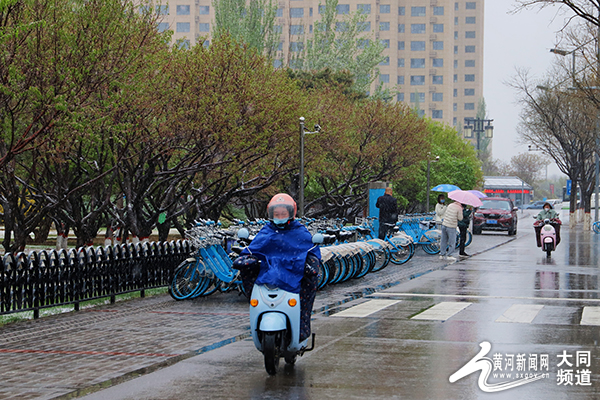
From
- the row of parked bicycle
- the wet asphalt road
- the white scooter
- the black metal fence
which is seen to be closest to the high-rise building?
the row of parked bicycle

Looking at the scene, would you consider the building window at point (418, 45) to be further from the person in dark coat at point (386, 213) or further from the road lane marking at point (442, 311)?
the road lane marking at point (442, 311)

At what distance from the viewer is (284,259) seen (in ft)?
24.6

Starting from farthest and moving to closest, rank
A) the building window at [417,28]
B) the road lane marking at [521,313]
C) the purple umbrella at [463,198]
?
the building window at [417,28]
the purple umbrella at [463,198]
the road lane marking at [521,313]

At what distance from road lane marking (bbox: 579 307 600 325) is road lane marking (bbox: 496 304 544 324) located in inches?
25.4

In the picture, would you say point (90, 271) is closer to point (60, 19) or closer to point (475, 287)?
point (60, 19)

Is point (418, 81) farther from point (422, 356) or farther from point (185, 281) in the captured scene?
point (422, 356)

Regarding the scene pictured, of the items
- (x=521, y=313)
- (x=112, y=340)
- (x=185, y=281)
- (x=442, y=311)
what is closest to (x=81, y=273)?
(x=185, y=281)

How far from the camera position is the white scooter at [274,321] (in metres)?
7.18

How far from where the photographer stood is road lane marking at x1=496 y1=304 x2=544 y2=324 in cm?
1095

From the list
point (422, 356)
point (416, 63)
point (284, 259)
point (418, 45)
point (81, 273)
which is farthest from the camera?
point (416, 63)

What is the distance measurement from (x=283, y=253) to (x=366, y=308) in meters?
5.11

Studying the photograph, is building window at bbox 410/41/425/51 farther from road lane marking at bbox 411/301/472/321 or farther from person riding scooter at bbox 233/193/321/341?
person riding scooter at bbox 233/193/321/341

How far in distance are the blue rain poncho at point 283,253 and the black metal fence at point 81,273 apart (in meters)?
4.81

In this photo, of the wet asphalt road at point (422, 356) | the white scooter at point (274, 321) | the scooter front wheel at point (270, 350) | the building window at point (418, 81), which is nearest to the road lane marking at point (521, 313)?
the wet asphalt road at point (422, 356)
